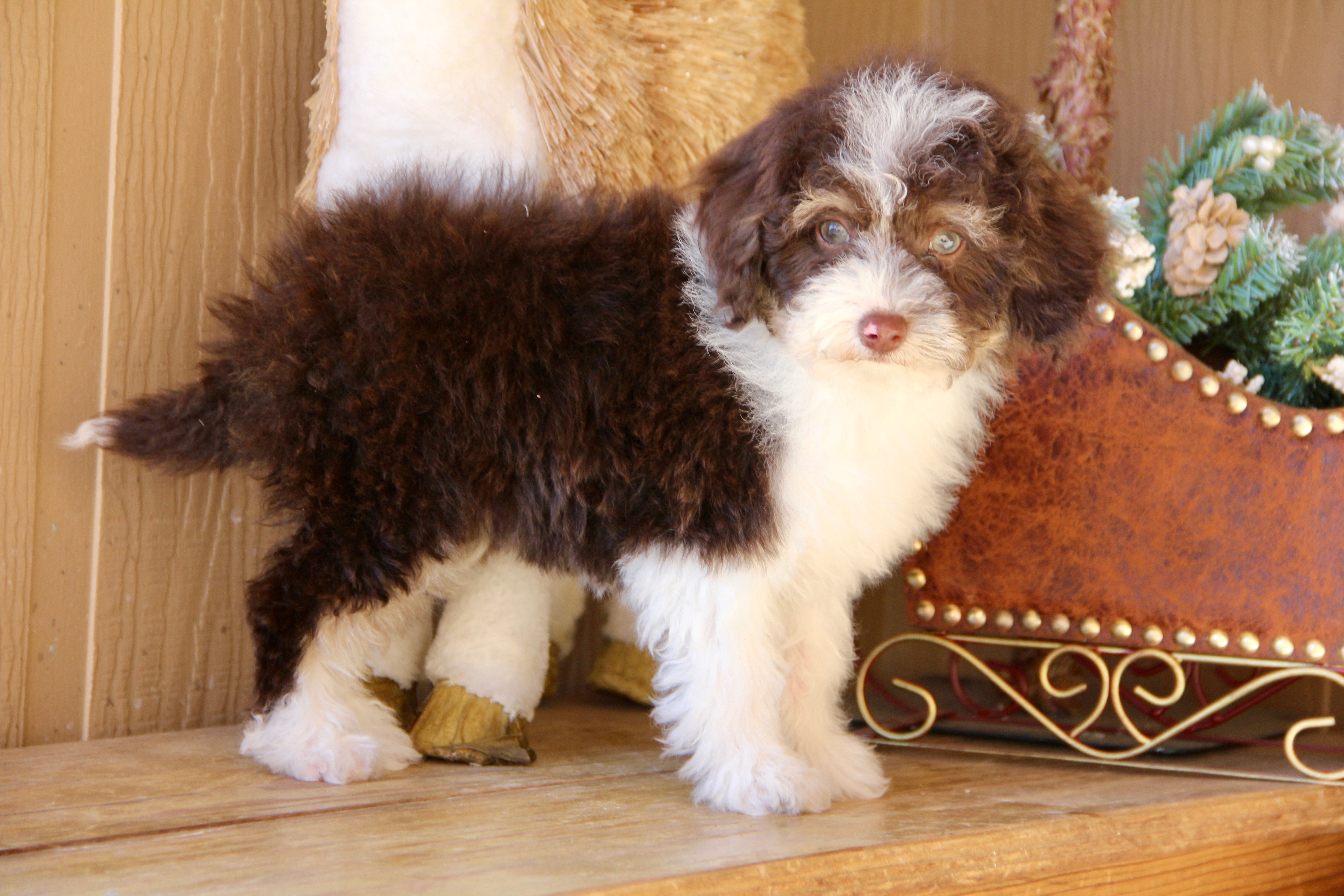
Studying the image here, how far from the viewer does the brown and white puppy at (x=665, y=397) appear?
1.53 meters

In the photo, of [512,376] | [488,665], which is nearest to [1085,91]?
[512,376]

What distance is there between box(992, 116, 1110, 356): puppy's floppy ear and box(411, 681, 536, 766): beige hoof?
39.7 inches

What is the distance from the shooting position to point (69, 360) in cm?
193

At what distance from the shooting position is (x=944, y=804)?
5.62ft

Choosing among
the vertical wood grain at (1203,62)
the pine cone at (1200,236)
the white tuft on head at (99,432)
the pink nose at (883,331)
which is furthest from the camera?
the vertical wood grain at (1203,62)

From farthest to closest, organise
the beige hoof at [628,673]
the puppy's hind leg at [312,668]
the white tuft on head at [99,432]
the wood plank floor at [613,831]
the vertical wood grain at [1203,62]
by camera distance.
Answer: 1. the vertical wood grain at [1203,62]
2. the beige hoof at [628,673]
3. the white tuft on head at [99,432]
4. the puppy's hind leg at [312,668]
5. the wood plank floor at [613,831]

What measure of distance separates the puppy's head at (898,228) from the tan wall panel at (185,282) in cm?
95

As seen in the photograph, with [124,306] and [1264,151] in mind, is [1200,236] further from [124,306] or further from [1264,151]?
[124,306]

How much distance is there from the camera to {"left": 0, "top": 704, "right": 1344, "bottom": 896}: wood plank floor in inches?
52.2

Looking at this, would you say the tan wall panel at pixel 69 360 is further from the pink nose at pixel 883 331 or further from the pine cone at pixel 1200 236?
the pine cone at pixel 1200 236

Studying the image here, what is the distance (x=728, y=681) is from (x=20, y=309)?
1263mm

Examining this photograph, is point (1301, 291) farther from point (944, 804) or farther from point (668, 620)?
point (668, 620)

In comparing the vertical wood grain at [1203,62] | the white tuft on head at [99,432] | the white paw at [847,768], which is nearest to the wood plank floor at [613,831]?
the white paw at [847,768]

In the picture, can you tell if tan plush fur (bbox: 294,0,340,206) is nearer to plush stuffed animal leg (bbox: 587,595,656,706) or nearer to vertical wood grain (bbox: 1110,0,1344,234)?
plush stuffed animal leg (bbox: 587,595,656,706)
